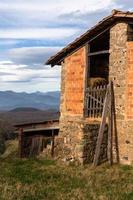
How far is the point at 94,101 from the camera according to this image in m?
18.5

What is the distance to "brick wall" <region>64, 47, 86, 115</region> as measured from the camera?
1888cm

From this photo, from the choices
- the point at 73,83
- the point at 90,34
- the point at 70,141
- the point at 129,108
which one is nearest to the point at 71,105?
the point at 73,83

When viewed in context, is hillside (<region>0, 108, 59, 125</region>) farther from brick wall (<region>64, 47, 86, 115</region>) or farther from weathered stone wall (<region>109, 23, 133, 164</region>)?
weathered stone wall (<region>109, 23, 133, 164</region>)

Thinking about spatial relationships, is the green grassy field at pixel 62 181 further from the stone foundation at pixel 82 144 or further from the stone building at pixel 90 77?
the stone building at pixel 90 77

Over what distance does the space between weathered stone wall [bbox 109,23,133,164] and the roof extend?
32 cm

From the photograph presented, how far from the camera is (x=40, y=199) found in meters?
11.7

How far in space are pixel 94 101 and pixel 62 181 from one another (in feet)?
16.4

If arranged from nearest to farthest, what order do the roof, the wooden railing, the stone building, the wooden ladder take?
the roof < the stone building < the wooden ladder < the wooden railing

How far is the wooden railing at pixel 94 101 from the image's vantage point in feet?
59.8

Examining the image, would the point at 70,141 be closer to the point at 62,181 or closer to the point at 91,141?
the point at 91,141

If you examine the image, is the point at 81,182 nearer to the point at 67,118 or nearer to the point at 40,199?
the point at 40,199

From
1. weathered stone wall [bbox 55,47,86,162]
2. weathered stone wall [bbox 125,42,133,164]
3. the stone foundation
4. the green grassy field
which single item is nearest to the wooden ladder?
the stone foundation

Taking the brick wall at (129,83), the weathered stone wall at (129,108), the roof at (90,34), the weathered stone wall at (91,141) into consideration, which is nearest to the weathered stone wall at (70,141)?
the weathered stone wall at (91,141)

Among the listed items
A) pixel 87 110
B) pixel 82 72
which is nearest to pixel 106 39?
pixel 82 72
